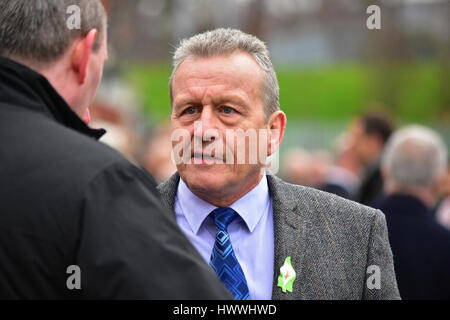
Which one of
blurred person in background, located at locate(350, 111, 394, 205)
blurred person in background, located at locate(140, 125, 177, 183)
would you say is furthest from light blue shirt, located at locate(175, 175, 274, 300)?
blurred person in background, located at locate(350, 111, 394, 205)

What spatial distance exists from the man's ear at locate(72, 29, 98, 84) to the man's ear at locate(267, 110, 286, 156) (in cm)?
109

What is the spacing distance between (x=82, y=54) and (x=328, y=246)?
121 cm

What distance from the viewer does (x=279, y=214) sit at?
2.90 m

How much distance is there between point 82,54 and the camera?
2172mm

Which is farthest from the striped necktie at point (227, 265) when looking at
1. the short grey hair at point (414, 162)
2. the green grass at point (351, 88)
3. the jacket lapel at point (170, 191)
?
the green grass at point (351, 88)

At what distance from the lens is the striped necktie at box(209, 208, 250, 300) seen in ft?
8.73

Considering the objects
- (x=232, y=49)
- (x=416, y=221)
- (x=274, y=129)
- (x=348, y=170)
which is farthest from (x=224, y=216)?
(x=348, y=170)

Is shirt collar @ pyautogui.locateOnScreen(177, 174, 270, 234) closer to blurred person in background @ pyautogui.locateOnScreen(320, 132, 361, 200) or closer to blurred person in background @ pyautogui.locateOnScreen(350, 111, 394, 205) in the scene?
blurred person in background @ pyautogui.locateOnScreen(350, 111, 394, 205)

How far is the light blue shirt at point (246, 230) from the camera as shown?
2.76 meters

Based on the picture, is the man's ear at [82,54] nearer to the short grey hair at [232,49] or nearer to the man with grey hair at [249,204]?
the man with grey hair at [249,204]

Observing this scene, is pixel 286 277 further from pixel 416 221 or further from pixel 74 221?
pixel 416 221

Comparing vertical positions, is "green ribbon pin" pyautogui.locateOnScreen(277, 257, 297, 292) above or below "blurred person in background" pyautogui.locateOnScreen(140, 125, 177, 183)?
above

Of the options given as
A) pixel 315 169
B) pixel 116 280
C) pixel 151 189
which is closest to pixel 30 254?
pixel 116 280

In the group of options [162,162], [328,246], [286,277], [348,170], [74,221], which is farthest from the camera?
[348,170]
